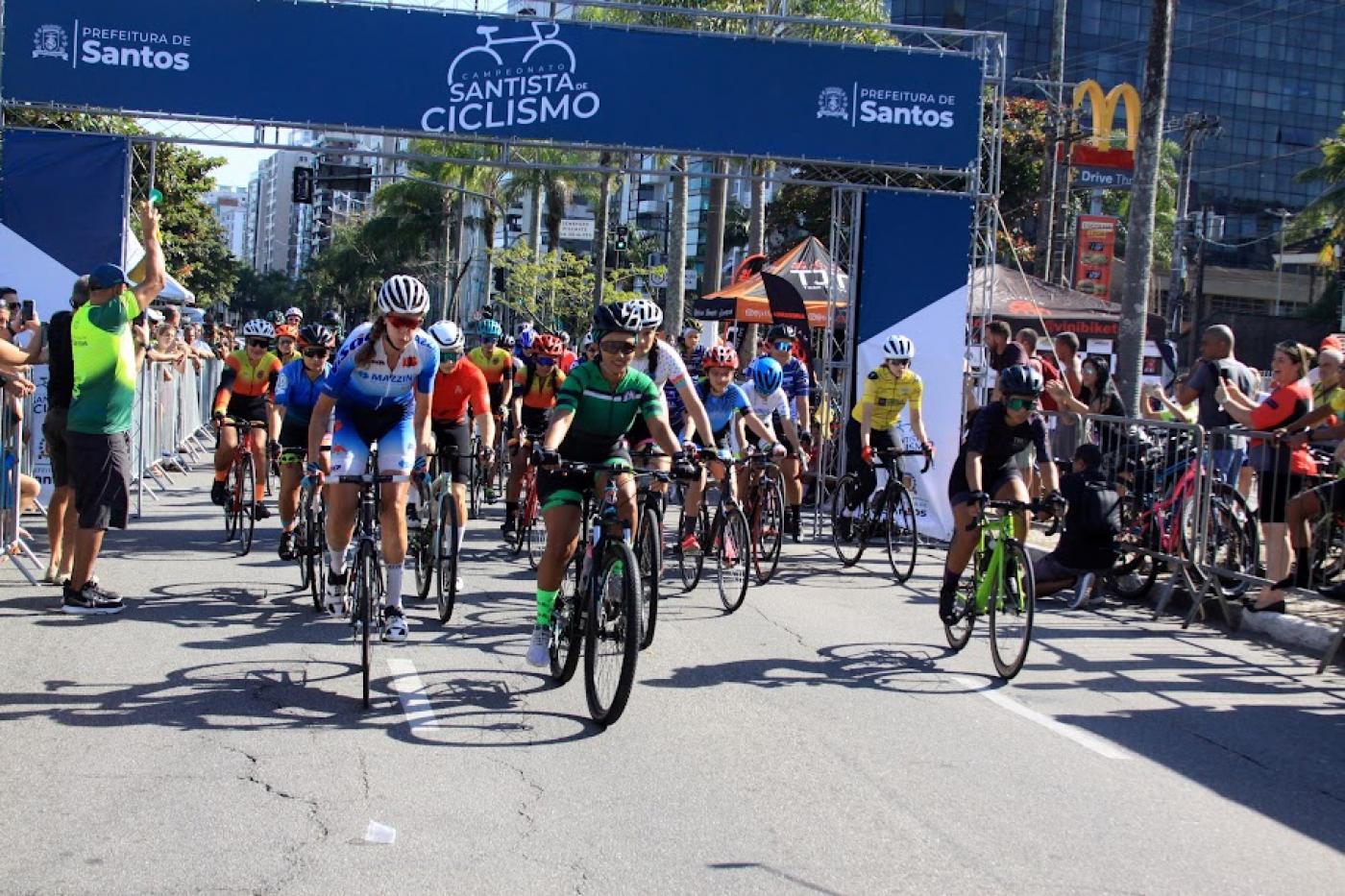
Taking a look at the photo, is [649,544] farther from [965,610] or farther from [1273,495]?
[1273,495]

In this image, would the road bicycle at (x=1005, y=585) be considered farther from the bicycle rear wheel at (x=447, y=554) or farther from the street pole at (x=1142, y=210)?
the street pole at (x=1142, y=210)

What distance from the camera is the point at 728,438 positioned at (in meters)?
12.1

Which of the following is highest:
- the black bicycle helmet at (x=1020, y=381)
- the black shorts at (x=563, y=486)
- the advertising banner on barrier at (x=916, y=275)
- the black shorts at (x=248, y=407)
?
the advertising banner on barrier at (x=916, y=275)

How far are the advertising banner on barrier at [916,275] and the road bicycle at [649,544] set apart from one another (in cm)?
810

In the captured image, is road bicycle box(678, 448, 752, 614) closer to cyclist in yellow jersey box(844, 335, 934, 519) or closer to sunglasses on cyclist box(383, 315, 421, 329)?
cyclist in yellow jersey box(844, 335, 934, 519)

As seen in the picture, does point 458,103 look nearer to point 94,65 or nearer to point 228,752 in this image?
point 94,65

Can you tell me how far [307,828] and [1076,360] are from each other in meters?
11.0

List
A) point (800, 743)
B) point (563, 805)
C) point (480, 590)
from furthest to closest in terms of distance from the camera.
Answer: point (480, 590), point (800, 743), point (563, 805)

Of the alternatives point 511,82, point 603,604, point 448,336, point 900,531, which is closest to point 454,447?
point 448,336

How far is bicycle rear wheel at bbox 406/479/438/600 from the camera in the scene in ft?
32.3

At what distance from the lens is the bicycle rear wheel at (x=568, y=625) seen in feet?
24.2

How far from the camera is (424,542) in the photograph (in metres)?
9.94

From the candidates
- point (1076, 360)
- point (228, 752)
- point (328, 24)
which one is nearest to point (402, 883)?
point (228, 752)

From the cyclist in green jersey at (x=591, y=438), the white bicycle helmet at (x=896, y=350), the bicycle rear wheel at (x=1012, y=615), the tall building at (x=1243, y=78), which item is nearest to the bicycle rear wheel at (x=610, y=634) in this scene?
the cyclist in green jersey at (x=591, y=438)
